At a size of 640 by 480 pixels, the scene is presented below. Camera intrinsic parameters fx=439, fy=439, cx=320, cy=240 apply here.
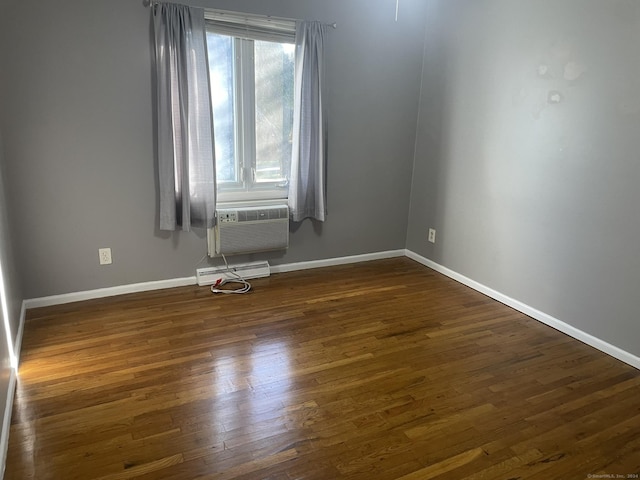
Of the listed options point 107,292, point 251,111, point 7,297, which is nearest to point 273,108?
point 251,111

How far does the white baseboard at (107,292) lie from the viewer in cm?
303

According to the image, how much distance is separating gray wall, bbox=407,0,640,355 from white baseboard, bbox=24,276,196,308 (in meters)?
2.27

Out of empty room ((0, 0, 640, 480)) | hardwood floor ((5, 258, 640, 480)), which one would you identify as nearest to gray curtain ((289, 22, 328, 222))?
empty room ((0, 0, 640, 480))

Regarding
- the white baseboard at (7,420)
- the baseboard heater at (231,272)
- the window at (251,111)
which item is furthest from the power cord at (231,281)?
the white baseboard at (7,420)

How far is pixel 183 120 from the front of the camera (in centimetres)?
304

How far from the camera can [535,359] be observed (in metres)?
2.55

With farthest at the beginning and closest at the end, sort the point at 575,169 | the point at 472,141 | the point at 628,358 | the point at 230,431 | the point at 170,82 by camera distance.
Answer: the point at 472,141
the point at 170,82
the point at 575,169
the point at 628,358
the point at 230,431

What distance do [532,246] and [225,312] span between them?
2193 millimetres

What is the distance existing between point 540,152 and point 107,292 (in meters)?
3.20

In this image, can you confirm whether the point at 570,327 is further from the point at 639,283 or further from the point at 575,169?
the point at 575,169

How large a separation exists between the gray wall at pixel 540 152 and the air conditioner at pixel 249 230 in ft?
4.69

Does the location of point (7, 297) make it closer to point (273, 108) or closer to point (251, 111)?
point (251, 111)

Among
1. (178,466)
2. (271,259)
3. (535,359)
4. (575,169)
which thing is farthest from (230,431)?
(575,169)

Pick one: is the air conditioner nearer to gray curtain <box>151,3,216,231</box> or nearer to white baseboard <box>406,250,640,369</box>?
gray curtain <box>151,3,216,231</box>
